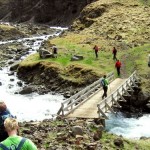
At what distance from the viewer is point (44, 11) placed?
143 metres

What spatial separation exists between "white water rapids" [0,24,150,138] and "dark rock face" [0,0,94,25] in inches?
3232

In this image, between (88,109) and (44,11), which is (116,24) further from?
(44,11)

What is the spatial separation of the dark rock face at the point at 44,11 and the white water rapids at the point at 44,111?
8209 cm

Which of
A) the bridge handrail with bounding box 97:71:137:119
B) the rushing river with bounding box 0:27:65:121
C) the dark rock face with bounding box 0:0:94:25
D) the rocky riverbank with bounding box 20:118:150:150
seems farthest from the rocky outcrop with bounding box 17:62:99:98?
the dark rock face with bounding box 0:0:94:25

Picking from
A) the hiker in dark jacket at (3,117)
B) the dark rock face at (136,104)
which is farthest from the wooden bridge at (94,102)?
the hiker in dark jacket at (3,117)

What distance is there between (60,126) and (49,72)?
1077 inches

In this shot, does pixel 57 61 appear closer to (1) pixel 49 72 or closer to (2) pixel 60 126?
(1) pixel 49 72

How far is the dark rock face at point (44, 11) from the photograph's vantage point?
133125mm

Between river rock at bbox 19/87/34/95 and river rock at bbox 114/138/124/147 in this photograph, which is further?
river rock at bbox 19/87/34/95

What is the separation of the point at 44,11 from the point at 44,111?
106600 mm

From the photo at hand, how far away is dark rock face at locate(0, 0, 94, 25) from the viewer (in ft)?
437

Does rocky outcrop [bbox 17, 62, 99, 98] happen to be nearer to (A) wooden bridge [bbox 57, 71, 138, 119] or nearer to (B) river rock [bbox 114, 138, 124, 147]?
(A) wooden bridge [bbox 57, 71, 138, 119]

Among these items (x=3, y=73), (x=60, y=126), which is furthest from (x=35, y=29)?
(x=60, y=126)

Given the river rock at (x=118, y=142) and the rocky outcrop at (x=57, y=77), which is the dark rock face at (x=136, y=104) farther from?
the river rock at (x=118, y=142)
